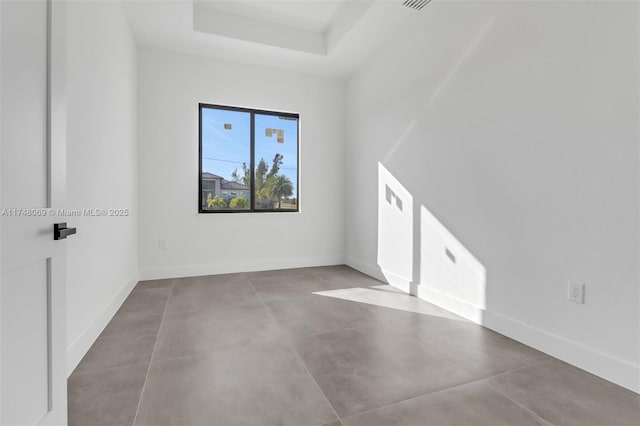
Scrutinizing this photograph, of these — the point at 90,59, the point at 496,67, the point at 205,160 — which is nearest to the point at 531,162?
the point at 496,67

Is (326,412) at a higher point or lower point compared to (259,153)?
lower

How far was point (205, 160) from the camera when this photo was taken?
4.18 metres

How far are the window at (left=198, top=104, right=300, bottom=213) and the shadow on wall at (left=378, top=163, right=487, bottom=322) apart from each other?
1.45m

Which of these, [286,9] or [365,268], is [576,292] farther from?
[286,9]

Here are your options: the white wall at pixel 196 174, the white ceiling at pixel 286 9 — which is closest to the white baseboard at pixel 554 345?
the white wall at pixel 196 174

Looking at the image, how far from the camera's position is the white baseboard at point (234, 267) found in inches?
151

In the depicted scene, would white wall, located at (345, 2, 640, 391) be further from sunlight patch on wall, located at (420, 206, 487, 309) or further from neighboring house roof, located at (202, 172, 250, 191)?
neighboring house roof, located at (202, 172, 250, 191)

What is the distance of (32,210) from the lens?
104 centimetres

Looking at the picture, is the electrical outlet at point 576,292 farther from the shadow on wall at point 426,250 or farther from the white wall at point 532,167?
the shadow on wall at point 426,250

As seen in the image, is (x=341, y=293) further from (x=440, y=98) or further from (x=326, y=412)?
(x=440, y=98)

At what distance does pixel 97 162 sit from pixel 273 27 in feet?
8.40

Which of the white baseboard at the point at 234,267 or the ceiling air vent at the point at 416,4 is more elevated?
the ceiling air vent at the point at 416,4

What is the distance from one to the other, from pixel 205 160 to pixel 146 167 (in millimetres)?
708

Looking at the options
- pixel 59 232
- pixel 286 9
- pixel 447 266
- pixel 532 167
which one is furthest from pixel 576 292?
pixel 286 9
